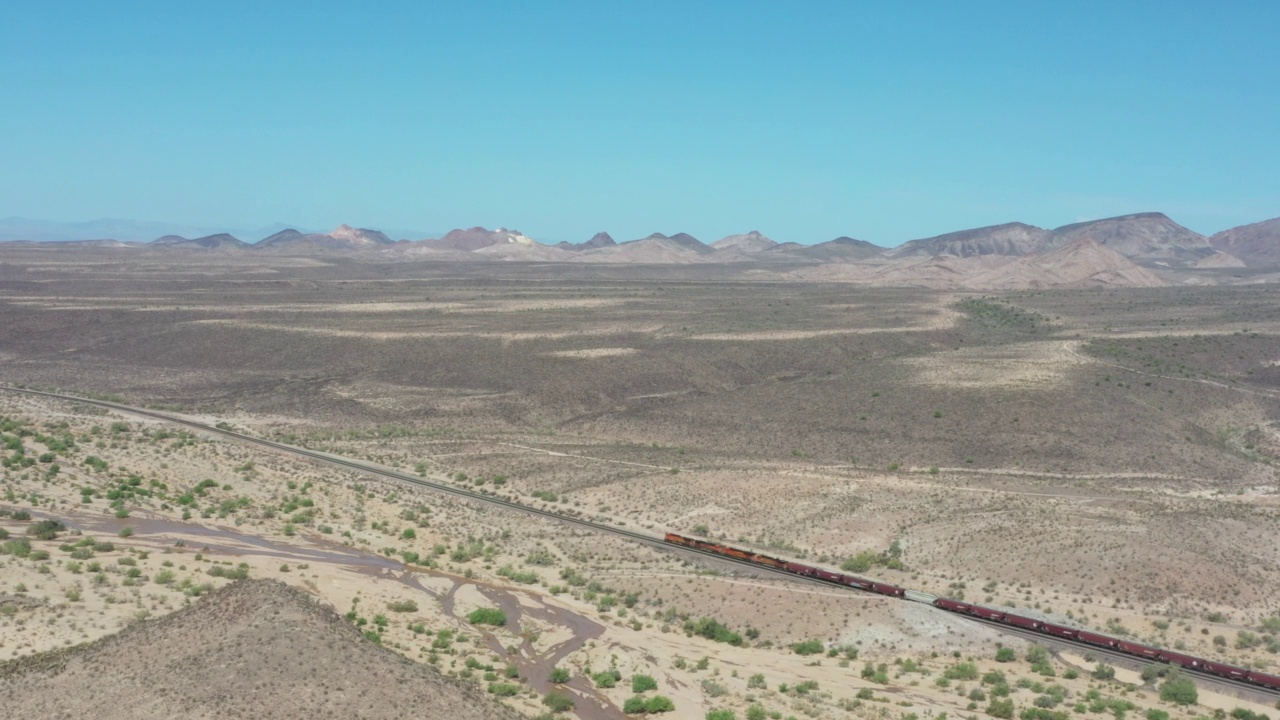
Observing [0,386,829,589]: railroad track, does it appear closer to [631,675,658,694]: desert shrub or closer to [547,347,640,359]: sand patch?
[631,675,658,694]: desert shrub

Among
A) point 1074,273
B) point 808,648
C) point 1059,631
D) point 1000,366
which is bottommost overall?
point 808,648

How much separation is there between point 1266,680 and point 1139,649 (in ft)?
10.8

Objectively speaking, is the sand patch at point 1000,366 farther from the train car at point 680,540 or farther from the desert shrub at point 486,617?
the desert shrub at point 486,617

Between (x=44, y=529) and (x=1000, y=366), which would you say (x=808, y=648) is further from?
(x=1000, y=366)

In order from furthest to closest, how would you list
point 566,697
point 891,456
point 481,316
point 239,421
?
point 481,316
point 239,421
point 891,456
point 566,697

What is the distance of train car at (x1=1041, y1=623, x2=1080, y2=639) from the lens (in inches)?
1211

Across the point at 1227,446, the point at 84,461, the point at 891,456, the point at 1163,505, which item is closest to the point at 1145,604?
the point at 1163,505

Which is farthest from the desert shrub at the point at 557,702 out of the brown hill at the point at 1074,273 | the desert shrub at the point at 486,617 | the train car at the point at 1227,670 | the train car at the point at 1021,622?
the brown hill at the point at 1074,273

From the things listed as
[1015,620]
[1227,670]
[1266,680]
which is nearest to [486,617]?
[1015,620]

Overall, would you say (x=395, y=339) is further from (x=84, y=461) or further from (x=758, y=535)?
(x=758, y=535)

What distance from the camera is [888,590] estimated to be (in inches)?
1359

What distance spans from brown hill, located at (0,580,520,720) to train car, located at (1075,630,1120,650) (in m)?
19.1

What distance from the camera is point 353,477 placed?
1965 inches

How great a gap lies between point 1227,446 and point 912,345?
38436 millimetres
